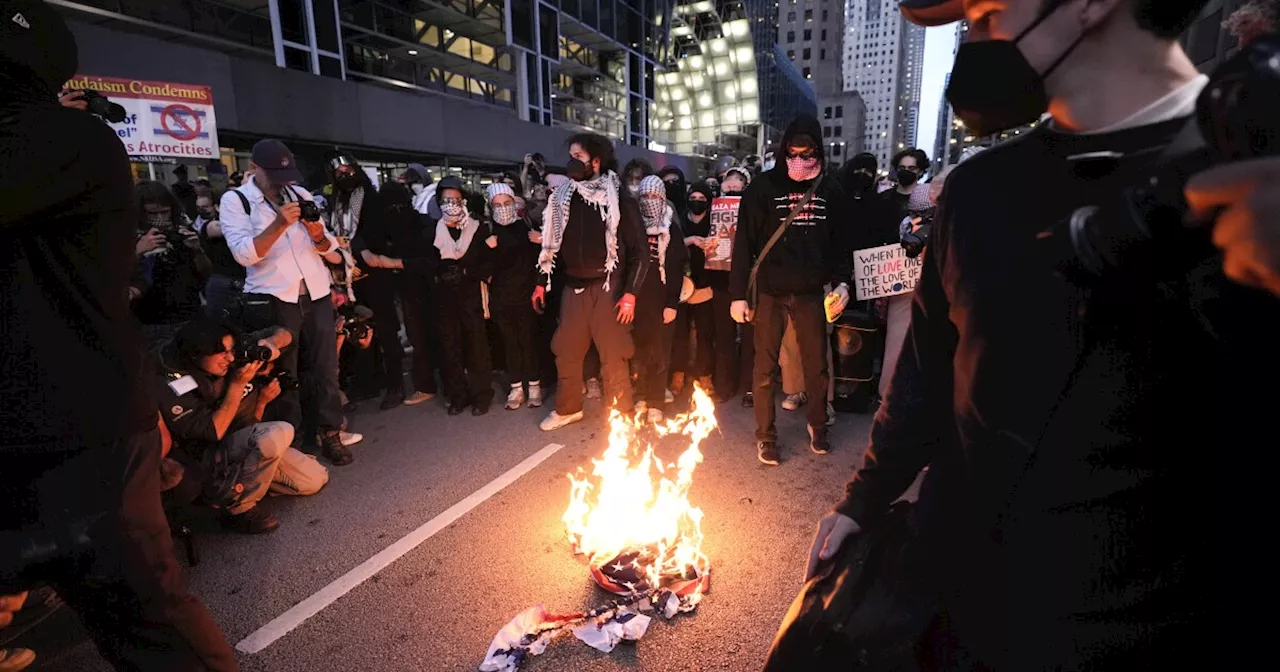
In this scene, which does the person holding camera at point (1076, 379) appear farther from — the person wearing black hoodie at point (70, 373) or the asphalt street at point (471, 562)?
the person wearing black hoodie at point (70, 373)

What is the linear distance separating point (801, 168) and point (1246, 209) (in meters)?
4.13

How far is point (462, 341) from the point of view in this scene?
6145 mm

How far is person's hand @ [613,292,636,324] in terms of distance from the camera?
17.4 ft

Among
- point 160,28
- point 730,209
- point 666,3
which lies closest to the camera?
point 730,209

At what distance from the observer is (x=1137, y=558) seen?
998mm

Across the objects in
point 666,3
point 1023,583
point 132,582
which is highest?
point 666,3

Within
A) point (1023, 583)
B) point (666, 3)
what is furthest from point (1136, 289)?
point (666, 3)

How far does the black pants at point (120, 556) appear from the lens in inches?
69.9

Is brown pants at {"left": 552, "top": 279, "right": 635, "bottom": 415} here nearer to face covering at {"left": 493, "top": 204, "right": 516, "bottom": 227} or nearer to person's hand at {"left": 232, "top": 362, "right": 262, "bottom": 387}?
face covering at {"left": 493, "top": 204, "right": 516, "bottom": 227}

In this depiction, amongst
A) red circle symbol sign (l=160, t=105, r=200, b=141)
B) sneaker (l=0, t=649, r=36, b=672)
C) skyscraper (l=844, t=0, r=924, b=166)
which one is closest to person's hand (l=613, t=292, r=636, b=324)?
sneaker (l=0, t=649, r=36, b=672)

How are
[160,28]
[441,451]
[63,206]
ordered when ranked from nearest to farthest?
1. [63,206]
2. [441,451]
3. [160,28]

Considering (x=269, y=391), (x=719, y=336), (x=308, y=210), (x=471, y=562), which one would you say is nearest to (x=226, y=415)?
(x=269, y=391)

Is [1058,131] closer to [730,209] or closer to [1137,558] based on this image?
[1137,558]

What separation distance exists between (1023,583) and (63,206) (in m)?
2.67
